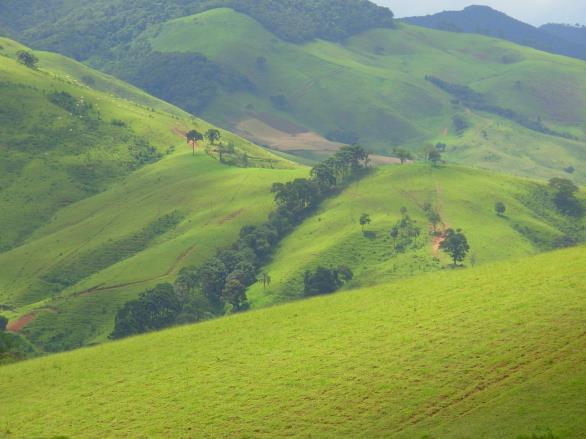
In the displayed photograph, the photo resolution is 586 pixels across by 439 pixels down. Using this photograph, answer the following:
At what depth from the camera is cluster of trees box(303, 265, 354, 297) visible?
166 m

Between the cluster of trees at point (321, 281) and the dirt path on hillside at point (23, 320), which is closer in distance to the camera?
the dirt path on hillside at point (23, 320)

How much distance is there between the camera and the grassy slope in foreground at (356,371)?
2606 inches

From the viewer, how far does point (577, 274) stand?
91562mm

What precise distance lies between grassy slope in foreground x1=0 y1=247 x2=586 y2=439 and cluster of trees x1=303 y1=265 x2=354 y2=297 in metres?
58.3

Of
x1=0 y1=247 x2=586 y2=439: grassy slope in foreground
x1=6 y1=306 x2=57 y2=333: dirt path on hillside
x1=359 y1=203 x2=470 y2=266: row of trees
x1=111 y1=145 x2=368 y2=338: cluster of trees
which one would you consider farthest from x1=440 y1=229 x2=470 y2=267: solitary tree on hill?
x1=6 y1=306 x2=57 y2=333: dirt path on hillside

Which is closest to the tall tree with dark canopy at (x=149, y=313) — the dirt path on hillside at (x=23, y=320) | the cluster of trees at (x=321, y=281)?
the dirt path on hillside at (x=23, y=320)

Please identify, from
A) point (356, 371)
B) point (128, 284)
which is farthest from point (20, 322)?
point (356, 371)

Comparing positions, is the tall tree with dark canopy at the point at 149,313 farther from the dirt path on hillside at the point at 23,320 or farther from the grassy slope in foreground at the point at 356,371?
the grassy slope in foreground at the point at 356,371

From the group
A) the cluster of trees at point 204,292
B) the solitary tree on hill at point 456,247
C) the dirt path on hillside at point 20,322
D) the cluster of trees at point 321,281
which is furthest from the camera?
the solitary tree on hill at point 456,247

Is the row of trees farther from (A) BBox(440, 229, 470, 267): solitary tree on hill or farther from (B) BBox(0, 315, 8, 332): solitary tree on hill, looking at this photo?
(B) BBox(0, 315, 8, 332): solitary tree on hill

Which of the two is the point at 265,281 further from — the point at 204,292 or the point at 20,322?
the point at 20,322

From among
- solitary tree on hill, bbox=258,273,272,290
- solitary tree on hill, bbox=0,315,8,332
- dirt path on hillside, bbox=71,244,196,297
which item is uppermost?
solitary tree on hill, bbox=258,273,272,290

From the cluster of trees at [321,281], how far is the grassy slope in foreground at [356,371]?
58.3 meters

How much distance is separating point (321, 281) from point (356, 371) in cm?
8883
